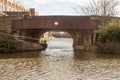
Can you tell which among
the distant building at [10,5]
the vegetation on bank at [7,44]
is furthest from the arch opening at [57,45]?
the distant building at [10,5]

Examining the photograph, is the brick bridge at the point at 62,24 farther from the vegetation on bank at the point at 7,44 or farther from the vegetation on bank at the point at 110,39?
the vegetation on bank at the point at 7,44

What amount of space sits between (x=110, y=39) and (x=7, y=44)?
431 inches

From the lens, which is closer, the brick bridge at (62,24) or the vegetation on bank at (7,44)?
the vegetation on bank at (7,44)

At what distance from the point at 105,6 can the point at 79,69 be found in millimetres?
34854

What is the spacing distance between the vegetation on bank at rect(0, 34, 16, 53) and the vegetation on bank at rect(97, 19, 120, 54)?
934 cm

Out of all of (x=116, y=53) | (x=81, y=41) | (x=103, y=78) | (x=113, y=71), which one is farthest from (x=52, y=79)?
(x=81, y=41)

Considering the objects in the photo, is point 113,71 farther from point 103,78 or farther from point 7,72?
point 7,72

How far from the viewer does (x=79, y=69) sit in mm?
16922

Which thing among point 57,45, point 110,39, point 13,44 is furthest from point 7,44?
point 57,45

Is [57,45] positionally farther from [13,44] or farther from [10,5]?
[10,5]

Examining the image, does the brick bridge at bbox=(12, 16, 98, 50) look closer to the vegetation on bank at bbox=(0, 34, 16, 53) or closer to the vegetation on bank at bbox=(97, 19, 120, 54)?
the vegetation on bank at bbox=(97, 19, 120, 54)

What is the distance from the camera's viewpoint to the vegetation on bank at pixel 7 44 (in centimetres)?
2769

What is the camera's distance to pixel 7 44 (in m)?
28.3

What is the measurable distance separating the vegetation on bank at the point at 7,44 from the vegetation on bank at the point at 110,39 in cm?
934
